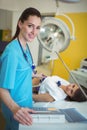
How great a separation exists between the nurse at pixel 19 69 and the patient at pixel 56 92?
20.2 inches

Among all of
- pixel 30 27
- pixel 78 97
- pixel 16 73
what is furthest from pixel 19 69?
pixel 78 97

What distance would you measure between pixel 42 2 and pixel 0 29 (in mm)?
1032

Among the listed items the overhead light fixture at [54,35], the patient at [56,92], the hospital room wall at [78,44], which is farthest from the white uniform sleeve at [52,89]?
the hospital room wall at [78,44]

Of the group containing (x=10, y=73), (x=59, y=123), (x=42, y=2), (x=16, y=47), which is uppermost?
(x=42, y=2)

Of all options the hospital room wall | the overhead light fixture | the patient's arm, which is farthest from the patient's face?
the hospital room wall

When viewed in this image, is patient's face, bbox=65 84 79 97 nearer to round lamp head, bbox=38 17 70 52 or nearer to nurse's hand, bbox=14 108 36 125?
round lamp head, bbox=38 17 70 52

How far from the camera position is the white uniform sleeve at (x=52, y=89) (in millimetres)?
1891

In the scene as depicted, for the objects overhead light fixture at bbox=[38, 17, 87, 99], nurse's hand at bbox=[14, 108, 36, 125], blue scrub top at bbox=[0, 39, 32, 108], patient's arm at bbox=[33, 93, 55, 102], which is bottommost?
patient's arm at bbox=[33, 93, 55, 102]

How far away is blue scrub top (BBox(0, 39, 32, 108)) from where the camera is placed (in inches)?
41.7

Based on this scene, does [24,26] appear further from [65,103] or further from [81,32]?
[81,32]

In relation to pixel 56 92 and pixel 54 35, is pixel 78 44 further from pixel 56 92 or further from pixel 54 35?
pixel 54 35

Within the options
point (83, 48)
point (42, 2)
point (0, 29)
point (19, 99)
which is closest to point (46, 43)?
point (19, 99)

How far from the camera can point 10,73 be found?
106 cm

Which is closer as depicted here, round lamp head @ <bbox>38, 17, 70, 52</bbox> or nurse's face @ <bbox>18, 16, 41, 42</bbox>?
nurse's face @ <bbox>18, 16, 41, 42</bbox>
